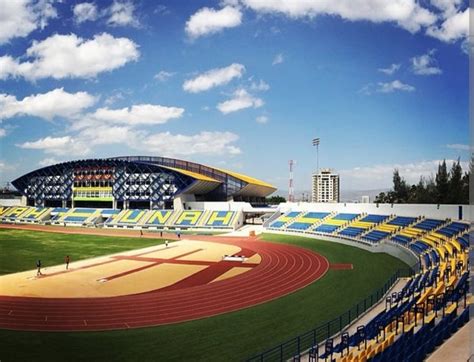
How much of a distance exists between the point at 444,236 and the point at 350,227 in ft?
50.6

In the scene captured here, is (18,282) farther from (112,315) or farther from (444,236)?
(444,236)

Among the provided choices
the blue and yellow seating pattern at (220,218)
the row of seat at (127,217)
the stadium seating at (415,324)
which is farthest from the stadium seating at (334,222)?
the stadium seating at (415,324)

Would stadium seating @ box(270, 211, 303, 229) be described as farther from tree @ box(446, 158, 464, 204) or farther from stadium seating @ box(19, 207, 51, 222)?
stadium seating @ box(19, 207, 51, 222)

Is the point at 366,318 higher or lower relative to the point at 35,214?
lower

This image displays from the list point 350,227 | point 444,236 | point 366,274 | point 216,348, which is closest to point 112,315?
point 216,348

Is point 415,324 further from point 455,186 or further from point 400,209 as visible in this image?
point 455,186

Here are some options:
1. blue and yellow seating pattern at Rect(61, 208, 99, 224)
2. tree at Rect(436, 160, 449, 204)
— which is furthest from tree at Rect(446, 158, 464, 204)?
blue and yellow seating pattern at Rect(61, 208, 99, 224)

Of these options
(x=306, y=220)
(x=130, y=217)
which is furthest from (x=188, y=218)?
(x=306, y=220)

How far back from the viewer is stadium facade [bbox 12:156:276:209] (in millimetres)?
72750

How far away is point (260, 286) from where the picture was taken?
78.5 feet

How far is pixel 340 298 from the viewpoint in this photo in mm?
20781

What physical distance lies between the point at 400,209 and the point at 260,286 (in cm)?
2645

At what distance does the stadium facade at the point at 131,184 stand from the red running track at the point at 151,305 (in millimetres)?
46597

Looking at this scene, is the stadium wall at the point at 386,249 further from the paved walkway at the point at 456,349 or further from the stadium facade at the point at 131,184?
the stadium facade at the point at 131,184
